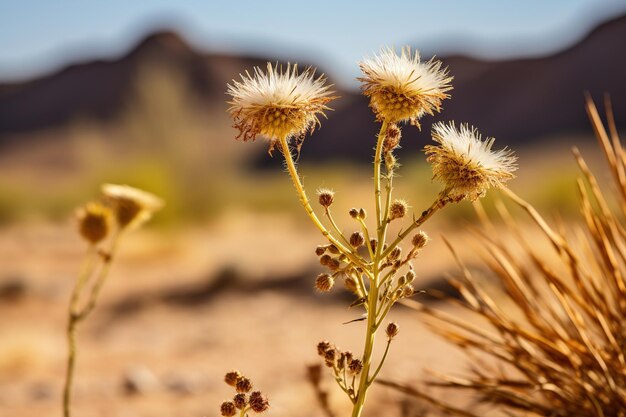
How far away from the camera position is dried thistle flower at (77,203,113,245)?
84.2 inches

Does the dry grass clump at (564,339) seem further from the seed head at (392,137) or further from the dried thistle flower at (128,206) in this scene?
the dried thistle flower at (128,206)

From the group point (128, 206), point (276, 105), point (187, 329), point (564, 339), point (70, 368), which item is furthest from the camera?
point (187, 329)

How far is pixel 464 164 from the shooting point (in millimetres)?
1223

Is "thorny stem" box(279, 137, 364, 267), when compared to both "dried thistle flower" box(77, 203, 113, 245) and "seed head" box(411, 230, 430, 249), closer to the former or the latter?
"seed head" box(411, 230, 430, 249)

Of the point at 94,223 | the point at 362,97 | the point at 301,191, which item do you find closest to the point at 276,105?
the point at 301,191

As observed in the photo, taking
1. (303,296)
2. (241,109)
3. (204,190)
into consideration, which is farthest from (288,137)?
(204,190)

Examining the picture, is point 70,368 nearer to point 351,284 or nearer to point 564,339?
point 351,284

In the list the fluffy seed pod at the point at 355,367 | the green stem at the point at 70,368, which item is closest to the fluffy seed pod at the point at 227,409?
the fluffy seed pod at the point at 355,367

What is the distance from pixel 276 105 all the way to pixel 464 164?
0.35 meters

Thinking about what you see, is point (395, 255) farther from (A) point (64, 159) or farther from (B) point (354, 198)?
(A) point (64, 159)

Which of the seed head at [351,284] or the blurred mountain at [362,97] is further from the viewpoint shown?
the blurred mountain at [362,97]

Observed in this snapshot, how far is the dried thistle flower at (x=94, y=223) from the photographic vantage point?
214cm

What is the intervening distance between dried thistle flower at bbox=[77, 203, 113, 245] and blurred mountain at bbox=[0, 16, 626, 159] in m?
34.8

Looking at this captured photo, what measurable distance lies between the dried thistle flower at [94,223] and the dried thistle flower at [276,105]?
1060 millimetres
